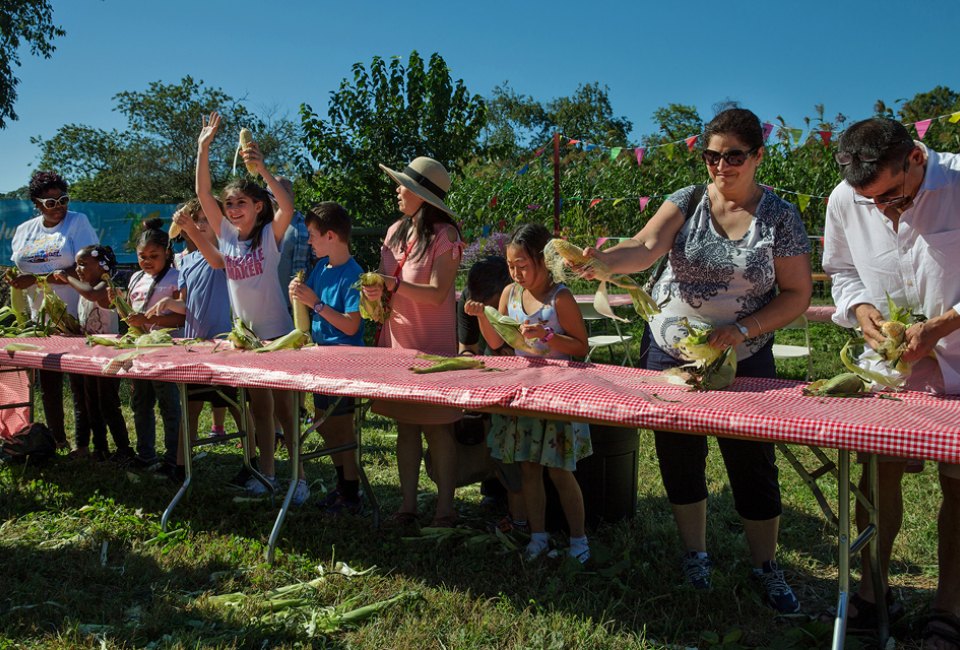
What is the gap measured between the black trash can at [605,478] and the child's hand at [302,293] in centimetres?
157

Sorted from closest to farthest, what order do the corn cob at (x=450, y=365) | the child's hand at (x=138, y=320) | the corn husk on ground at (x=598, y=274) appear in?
the corn husk on ground at (x=598, y=274)
the corn cob at (x=450, y=365)
the child's hand at (x=138, y=320)

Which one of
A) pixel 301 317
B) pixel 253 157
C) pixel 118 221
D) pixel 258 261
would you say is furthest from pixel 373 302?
pixel 118 221

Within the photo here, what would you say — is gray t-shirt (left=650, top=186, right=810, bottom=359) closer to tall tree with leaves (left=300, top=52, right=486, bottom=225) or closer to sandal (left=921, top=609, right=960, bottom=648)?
sandal (left=921, top=609, right=960, bottom=648)

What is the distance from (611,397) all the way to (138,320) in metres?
3.77

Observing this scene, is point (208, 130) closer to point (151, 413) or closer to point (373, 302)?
point (373, 302)

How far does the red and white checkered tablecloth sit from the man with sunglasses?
240mm

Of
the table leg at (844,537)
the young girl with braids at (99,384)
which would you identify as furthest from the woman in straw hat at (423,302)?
the young girl with braids at (99,384)

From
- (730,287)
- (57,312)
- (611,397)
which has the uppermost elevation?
(730,287)

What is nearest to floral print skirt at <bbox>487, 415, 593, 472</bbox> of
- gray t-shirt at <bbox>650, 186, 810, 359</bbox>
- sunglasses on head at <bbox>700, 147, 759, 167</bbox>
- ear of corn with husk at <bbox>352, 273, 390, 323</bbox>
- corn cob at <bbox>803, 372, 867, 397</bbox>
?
gray t-shirt at <bbox>650, 186, 810, 359</bbox>

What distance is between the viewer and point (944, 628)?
2.66 meters

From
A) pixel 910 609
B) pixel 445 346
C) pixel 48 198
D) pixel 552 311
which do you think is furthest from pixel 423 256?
pixel 48 198

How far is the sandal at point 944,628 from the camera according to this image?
2635 millimetres

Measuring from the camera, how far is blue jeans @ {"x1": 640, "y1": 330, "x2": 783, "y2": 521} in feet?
10.1

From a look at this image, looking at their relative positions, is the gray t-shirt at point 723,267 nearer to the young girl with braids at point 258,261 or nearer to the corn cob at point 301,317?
the corn cob at point 301,317
